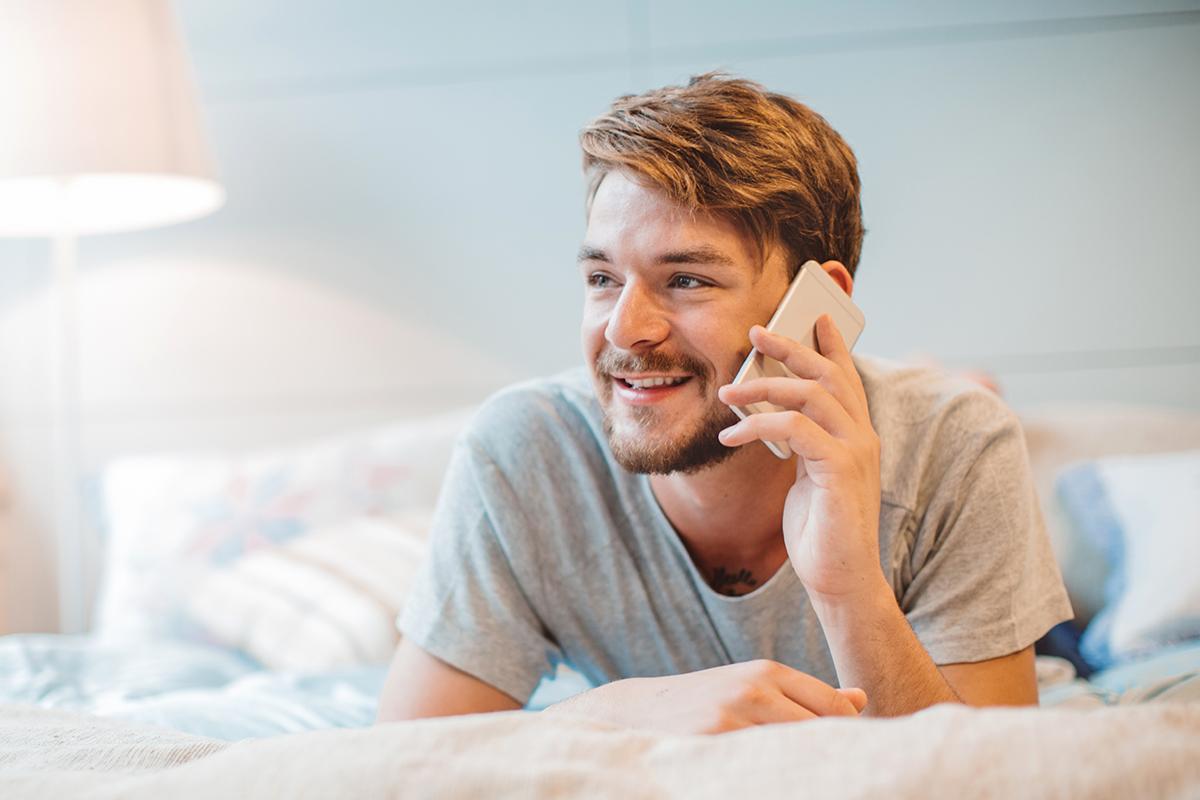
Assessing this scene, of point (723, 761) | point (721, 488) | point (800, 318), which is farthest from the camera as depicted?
point (721, 488)

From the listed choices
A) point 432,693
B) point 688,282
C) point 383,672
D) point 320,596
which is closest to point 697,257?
point 688,282

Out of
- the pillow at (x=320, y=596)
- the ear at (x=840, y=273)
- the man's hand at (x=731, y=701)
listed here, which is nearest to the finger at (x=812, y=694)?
the man's hand at (x=731, y=701)

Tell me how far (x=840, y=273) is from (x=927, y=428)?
19 centimetres

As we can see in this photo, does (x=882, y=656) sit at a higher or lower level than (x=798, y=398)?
lower

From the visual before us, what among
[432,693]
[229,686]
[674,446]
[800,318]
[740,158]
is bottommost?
[229,686]

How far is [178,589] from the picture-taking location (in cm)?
198

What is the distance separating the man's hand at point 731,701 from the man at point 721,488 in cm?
11

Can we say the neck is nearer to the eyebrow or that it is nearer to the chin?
the chin

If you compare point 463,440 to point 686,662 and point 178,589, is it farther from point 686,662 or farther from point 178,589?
point 178,589

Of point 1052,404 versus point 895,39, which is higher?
point 895,39

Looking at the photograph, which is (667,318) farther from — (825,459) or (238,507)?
(238,507)

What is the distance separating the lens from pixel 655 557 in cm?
125

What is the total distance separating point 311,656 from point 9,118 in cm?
106

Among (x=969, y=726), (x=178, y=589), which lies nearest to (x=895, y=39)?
(x=178, y=589)
